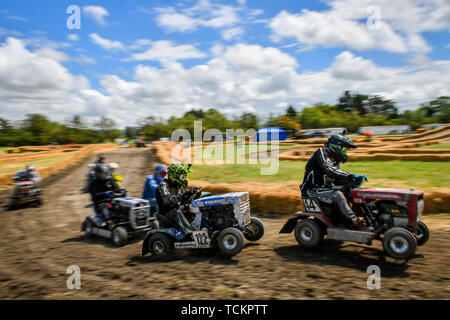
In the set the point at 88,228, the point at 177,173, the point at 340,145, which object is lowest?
the point at 88,228

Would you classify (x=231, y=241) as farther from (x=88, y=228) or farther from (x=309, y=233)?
(x=88, y=228)

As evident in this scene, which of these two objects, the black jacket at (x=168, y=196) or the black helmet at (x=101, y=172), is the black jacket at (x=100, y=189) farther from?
the black jacket at (x=168, y=196)

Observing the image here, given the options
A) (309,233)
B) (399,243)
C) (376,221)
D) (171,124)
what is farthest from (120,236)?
(171,124)

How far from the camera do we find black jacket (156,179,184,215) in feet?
21.7

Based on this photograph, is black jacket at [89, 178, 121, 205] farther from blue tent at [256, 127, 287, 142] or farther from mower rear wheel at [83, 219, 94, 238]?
blue tent at [256, 127, 287, 142]

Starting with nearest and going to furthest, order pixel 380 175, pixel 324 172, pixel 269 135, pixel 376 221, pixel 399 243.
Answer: pixel 399 243 < pixel 376 221 < pixel 324 172 < pixel 380 175 < pixel 269 135

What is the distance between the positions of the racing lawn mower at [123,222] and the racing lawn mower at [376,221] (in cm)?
405

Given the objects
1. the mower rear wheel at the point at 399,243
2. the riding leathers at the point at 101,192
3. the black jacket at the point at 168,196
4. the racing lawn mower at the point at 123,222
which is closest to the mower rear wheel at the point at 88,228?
the racing lawn mower at the point at 123,222

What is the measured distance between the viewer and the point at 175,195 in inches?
263

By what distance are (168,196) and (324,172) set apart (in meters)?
3.23

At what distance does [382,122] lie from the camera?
8938 centimetres

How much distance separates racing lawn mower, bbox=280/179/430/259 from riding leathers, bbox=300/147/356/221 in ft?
0.53

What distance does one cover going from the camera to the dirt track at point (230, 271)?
4.49 m

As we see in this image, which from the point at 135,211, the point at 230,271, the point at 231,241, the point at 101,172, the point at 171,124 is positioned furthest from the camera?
the point at 171,124
